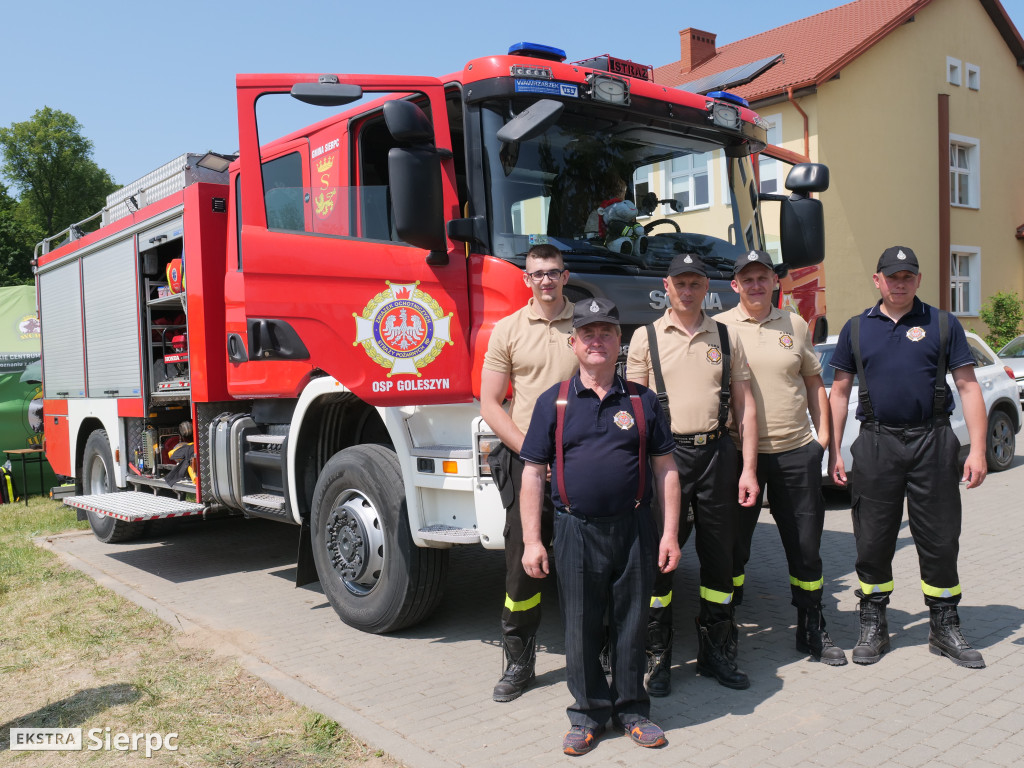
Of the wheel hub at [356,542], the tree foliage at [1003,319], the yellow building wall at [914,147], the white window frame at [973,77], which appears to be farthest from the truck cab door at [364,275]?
the white window frame at [973,77]

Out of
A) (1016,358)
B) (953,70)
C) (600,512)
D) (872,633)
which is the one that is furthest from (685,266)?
(953,70)

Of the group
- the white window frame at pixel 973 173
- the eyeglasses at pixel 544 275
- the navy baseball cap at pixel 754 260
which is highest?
the white window frame at pixel 973 173

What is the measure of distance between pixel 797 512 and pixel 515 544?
1.40 meters

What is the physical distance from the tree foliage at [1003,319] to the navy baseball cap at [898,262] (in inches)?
806

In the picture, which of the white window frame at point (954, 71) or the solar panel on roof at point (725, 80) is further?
the white window frame at point (954, 71)

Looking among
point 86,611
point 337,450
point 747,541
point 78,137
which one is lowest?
point 86,611

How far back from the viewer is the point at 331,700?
4250 millimetres

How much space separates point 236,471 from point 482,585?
187 centimetres

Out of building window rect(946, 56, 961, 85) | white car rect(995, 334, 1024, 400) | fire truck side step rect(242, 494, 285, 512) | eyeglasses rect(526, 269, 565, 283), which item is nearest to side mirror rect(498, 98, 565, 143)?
eyeglasses rect(526, 269, 565, 283)

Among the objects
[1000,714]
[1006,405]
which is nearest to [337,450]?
[1000,714]

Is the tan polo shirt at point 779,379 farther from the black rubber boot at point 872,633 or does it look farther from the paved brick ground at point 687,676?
the paved brick ground at point 687,676

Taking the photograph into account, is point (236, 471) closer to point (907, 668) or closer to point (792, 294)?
point (792, 294)

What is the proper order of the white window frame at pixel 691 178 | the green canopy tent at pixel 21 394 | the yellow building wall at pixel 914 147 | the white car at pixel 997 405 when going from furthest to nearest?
the yellow building wall at pixel 914 147 < the green canopy tent at pixel 21 394 < the white car at pixel 997 405 < the white window frame at pixel 691 178

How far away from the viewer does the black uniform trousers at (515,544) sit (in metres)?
4.07
